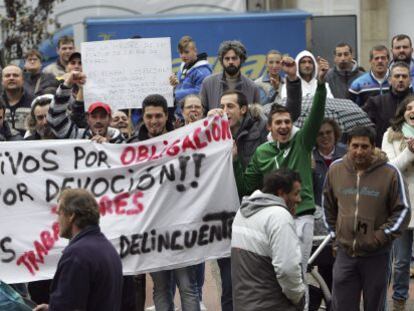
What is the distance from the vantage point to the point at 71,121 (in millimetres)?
10633

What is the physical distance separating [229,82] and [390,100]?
1.78 metres

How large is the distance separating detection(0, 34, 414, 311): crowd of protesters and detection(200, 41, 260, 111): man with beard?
0.04 feet

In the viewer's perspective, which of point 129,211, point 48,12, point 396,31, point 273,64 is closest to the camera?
point 129,211

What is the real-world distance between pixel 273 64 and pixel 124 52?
12.4ft

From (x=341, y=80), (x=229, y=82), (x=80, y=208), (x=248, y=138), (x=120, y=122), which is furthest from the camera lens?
(x=341, y=80)

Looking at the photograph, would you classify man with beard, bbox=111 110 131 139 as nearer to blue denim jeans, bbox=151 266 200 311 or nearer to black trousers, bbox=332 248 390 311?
blue denim jeans, bbox=151 266 200 311

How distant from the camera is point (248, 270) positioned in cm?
852

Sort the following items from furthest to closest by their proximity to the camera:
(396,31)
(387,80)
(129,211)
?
1. (396,31)
2. (387,80)
3. (129,211)

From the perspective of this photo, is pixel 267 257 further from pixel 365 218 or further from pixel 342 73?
pixel 342 73

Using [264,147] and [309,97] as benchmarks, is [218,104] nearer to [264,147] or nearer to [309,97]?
[309,97]

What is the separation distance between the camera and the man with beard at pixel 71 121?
1037cm

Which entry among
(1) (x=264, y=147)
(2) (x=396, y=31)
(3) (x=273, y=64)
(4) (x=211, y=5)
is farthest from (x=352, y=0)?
(1) (x=264, y=147)

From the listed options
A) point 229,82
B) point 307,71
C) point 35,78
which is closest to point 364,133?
point 229,82

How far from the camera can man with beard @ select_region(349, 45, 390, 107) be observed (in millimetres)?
13984
